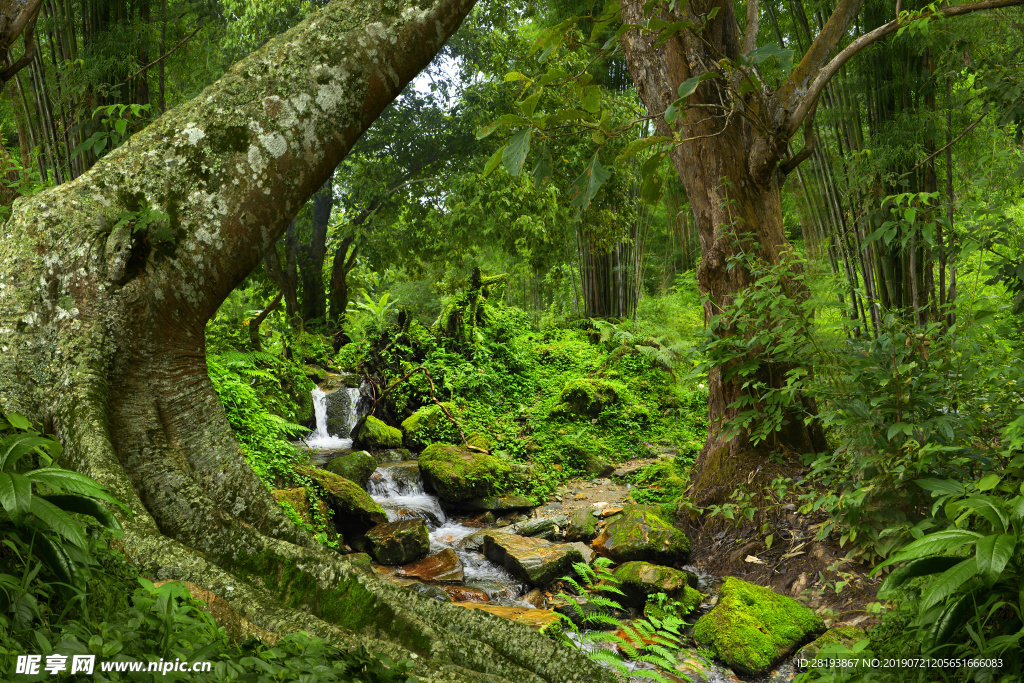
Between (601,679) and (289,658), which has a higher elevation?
(289,658)

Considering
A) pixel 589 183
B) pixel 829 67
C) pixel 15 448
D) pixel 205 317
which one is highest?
pixel 829 67

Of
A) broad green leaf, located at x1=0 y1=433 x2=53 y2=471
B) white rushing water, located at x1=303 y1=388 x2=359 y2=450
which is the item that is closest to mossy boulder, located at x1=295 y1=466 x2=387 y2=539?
white rushing water, located at x1=303 y1=388 x2=359 y2=450

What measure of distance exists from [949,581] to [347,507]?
4495 mm

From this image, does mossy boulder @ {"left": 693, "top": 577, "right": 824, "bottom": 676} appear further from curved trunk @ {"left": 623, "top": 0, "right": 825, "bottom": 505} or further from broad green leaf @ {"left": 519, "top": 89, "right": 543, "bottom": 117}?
broad green leaf @ {"left": 519, "top": 89, "right": 543, "bottom": 117}

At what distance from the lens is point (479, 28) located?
10039 millimetres

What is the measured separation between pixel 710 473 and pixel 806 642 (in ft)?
5.73

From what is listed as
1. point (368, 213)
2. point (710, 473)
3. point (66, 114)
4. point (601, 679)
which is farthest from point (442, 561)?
point (368, 213)

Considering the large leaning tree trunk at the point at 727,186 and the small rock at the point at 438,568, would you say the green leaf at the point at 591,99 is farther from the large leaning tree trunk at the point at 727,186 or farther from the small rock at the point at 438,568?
the small rock at the point at 438,568

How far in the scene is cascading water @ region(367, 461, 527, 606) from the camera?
464 centimetres

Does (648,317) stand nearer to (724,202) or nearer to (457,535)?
(724,202)

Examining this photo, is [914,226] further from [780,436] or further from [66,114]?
[66,114]

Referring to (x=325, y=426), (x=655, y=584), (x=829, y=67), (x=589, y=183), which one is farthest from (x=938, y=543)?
(x=325, y=426)

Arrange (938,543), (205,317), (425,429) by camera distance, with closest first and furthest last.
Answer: (938,543), (205,317), (425,429)

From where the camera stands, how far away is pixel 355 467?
6273 millimetres
